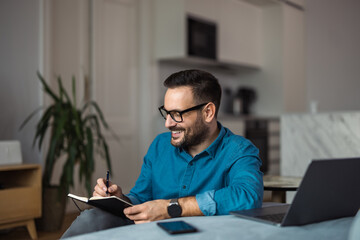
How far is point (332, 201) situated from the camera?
4.04ft

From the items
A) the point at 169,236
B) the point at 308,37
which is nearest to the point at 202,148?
the point at 169,236

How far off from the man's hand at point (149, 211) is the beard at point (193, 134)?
343 millimetres

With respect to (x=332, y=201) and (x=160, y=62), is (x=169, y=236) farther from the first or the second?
(x=160, y=62)

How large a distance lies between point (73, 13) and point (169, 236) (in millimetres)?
3750

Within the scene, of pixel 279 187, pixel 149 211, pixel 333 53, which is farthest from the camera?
pixel 333 53

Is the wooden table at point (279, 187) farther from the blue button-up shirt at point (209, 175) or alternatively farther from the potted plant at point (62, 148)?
the potted plant at point (62, 148)

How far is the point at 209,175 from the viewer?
5.70 feet

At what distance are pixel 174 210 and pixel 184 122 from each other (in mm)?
392

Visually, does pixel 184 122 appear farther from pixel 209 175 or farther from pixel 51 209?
pixel 51 209

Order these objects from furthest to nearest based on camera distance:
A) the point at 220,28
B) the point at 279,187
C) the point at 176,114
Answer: the point at 220,28 → the point at 279,187 → the point at 176,114

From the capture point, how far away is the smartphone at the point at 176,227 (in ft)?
3.45

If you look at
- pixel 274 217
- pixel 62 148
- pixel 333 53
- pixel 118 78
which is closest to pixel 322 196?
pixel 274 217

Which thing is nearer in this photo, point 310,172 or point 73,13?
point 310,172

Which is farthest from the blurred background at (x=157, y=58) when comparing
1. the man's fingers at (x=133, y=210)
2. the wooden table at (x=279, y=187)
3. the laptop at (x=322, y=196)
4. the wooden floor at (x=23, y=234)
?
the laptop at (x=322, y=196)
